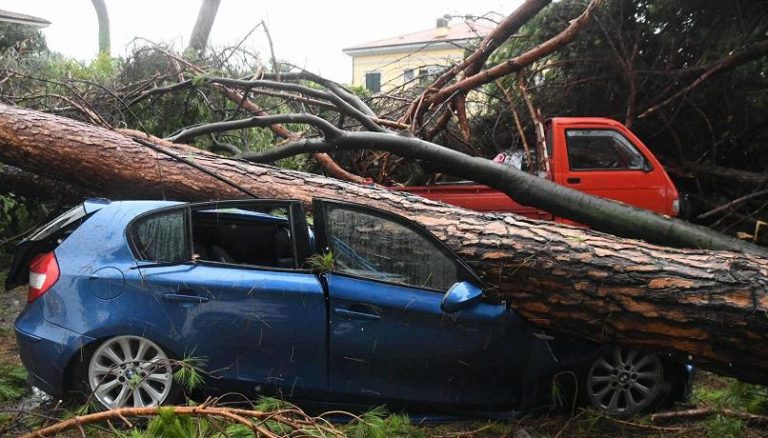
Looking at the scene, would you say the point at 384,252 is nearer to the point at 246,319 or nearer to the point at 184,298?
the point at 246,319

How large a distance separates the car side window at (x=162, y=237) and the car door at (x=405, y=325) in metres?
0.76

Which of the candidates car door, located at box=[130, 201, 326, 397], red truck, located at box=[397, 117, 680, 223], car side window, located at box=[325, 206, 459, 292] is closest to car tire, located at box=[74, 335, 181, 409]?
car door, located at box=[130, 201, 326, 397]

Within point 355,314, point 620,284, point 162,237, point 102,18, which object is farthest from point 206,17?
point 102,18

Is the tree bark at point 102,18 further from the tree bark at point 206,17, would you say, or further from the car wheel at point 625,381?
the car wheel at point 625,381

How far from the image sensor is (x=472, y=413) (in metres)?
3.19

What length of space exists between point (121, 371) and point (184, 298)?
0.51m

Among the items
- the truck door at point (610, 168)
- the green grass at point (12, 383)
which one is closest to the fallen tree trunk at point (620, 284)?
the green grass at point (12, 383)

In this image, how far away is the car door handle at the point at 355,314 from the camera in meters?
3.01

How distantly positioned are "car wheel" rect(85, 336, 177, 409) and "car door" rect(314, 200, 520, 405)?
0.90 metres

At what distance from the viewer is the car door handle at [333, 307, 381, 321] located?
3010 millimetres

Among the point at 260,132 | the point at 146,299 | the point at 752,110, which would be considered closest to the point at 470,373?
the point at 146,299

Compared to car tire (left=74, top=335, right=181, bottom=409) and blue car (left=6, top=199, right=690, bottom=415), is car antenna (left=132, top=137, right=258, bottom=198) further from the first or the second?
car tire (left=74, top=335, right=181, bottom=409)

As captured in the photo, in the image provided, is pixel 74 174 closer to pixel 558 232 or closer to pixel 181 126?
pixel 181 126

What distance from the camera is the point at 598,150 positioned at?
6.29m
